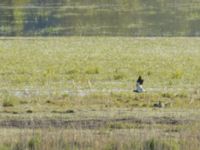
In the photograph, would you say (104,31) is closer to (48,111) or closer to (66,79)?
(66,79)

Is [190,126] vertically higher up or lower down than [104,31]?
higher up

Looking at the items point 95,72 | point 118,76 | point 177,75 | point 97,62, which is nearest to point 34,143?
point 118,76

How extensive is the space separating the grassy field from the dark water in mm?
12283

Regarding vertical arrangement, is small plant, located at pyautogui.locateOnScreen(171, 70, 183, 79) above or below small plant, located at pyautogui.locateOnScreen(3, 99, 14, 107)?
below

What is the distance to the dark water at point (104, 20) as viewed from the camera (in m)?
61.5

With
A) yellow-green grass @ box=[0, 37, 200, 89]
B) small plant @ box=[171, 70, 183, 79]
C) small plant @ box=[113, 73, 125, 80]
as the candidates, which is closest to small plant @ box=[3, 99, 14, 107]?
yellow-green grass @ box=[0, 37, 200, 89]

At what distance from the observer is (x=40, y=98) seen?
76.4 feet


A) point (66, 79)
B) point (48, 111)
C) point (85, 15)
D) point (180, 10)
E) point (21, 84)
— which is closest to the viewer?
point (48, 111)

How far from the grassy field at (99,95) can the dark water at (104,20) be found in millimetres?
12283

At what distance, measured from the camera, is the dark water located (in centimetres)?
6147

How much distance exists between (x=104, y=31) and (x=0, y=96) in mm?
37892

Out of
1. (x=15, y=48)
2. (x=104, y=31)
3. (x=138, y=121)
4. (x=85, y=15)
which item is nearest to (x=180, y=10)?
(x=85, y=15)

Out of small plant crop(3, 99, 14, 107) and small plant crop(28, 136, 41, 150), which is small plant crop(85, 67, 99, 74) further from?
small plant crop(28, 136, 41, 150)

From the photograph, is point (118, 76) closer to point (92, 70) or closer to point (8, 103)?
point (92, 70)
